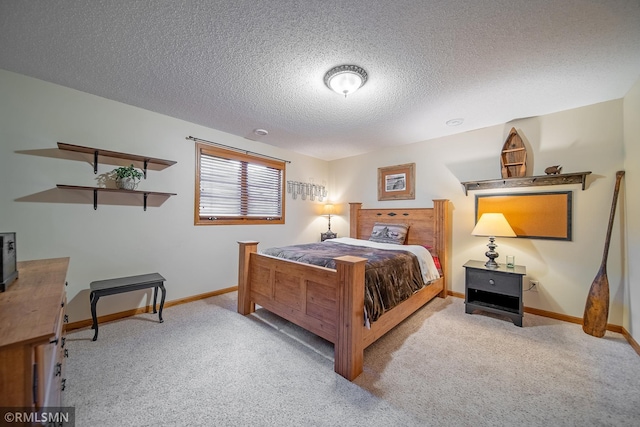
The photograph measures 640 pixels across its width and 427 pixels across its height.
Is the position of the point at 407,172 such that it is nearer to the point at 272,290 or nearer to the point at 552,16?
the point at 552,16

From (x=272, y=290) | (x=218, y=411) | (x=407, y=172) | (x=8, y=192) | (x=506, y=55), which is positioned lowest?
(x=218, y=411)

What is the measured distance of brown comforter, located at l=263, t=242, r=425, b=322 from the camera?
2058 mm

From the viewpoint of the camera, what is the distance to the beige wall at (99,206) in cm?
225

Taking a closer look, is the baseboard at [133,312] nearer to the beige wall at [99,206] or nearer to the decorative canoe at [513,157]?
the beige wall at [99,206]

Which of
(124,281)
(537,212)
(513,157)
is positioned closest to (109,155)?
(124,281)

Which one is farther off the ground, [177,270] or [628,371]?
[177,270]

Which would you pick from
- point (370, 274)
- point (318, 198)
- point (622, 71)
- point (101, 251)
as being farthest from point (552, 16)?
point (101, 251)

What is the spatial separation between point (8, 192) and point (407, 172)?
15.9ft

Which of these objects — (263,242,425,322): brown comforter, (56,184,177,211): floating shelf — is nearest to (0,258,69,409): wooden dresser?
(263,242,425,322): brown comforter

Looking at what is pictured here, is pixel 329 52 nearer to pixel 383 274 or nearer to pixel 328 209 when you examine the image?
pixel 383 274

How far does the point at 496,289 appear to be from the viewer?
2.78 metres

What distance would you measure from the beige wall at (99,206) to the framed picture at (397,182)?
2.68m

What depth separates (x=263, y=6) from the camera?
151 centimetres

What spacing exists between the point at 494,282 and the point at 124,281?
4138 mm
